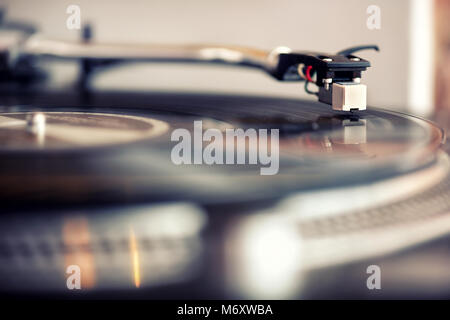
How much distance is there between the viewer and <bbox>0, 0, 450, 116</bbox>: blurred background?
1.17m

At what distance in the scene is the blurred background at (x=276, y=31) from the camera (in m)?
1.17

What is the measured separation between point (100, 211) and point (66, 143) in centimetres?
23

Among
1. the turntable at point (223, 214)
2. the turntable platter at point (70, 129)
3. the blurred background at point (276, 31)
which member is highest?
the blurred background at point (276, 31)

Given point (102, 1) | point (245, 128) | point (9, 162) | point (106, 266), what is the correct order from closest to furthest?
point (106, 266)
point (9, 162)
point (245, 128)
point (102, 1)

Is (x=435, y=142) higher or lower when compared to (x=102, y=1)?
lower

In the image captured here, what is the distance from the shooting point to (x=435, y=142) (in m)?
0.50

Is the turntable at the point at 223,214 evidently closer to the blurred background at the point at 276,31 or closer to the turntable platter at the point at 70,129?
the turntable platter at the point at 70,129

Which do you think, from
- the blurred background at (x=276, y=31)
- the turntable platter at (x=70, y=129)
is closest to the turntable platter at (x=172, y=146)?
the turntable platter at (x=70, y=129)

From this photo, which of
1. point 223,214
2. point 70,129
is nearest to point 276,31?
point 70,129

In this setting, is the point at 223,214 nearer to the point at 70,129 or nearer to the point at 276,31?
the point at 70,129

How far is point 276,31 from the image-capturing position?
1.20 metres

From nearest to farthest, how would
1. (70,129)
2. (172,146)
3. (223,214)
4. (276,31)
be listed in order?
(223,214) → (172,146) → (70,129) → (276,31)

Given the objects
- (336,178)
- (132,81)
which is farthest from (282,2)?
(336,178)

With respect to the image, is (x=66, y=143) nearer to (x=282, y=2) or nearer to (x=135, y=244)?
(x=135, y=244)
